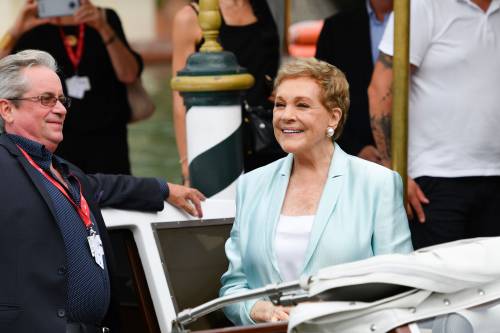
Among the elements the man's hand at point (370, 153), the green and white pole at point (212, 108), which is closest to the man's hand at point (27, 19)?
the green and white pole at point (212, 108)

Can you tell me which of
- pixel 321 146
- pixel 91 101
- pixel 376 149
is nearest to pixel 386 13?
pixel 376 149

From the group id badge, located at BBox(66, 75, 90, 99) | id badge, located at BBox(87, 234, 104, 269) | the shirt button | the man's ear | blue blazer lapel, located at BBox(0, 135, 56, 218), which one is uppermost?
the man's ear

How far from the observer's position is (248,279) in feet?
14.6

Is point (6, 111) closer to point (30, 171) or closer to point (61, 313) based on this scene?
point (30, 171)

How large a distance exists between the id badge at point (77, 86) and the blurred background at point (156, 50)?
3.78ft

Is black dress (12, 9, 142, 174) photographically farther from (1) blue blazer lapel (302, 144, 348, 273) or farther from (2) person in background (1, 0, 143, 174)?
(1) blue blazer lapel (302, 144, 348, 273)

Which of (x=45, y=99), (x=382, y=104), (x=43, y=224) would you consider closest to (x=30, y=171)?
(x=43, y=224)

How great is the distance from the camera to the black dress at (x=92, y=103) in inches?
275

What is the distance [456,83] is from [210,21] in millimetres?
1145

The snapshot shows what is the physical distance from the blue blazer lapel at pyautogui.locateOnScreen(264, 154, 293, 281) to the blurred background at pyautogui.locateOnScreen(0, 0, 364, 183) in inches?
136

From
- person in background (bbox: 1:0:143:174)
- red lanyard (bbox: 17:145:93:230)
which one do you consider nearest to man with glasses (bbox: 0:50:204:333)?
red lanyard (bbox: 17:145:93:230)

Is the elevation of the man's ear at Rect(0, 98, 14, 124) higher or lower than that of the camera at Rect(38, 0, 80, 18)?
higher

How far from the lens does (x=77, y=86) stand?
7.02 metres

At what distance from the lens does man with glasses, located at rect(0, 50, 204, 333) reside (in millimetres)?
4117
